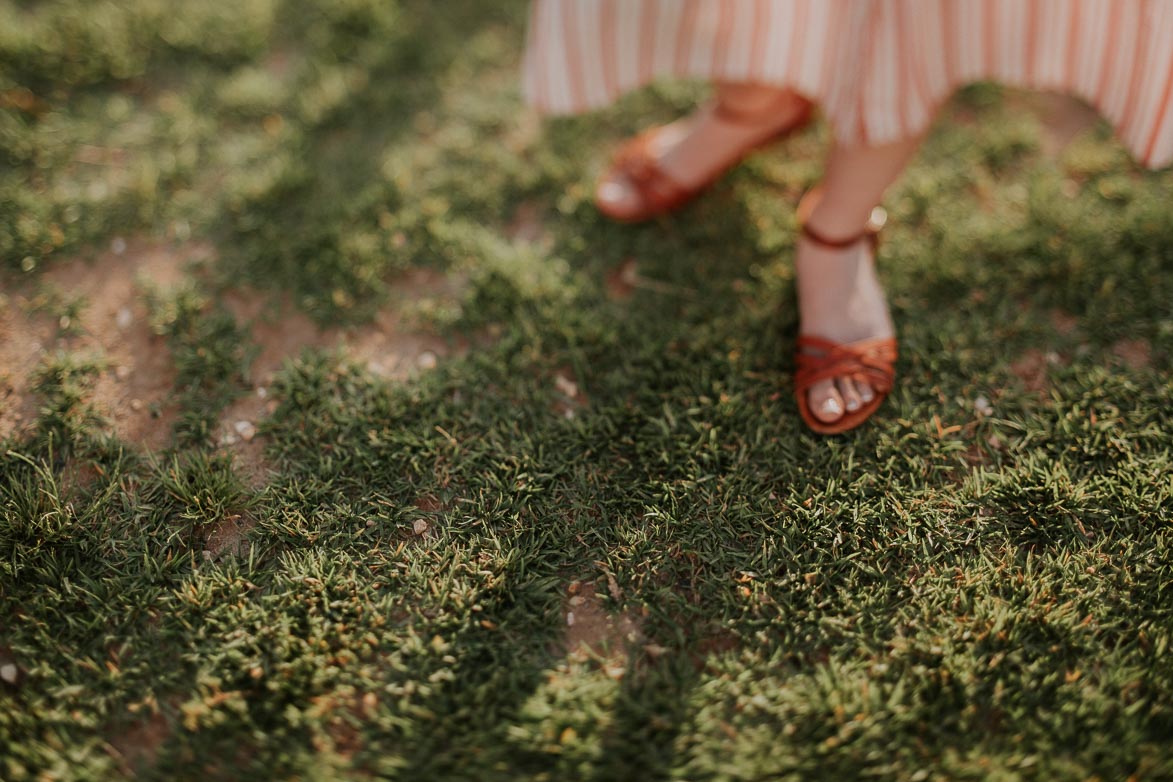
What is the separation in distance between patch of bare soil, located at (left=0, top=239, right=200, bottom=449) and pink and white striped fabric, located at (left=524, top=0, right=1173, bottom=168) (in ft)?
3.98

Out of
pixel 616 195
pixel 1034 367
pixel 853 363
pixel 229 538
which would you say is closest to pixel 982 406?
pixel 1034 367

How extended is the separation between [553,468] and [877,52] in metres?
1.13

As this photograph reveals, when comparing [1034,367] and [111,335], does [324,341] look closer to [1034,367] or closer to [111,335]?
[111,335]

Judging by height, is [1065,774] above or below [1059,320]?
below

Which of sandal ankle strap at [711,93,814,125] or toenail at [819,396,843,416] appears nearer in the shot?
toenail at [819,396,843,416]

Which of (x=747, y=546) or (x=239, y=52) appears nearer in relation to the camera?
(x=747, y=546)

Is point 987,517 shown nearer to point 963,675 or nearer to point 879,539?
point 879,539

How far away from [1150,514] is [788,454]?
785mm

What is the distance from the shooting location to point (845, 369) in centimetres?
186

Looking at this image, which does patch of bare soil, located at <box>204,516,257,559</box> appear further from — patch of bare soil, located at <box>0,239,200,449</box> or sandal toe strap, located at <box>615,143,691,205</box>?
sandal toe strap, located at <box>615,143,691,205</box>

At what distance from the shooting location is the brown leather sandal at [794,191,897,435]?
6.04 ft

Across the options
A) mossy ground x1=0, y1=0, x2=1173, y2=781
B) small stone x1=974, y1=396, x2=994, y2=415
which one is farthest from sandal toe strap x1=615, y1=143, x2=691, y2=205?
small stone x1=974, y1=396, x2=994, y2=415

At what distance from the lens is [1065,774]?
1387 mm

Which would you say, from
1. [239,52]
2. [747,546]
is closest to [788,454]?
[747,546]
